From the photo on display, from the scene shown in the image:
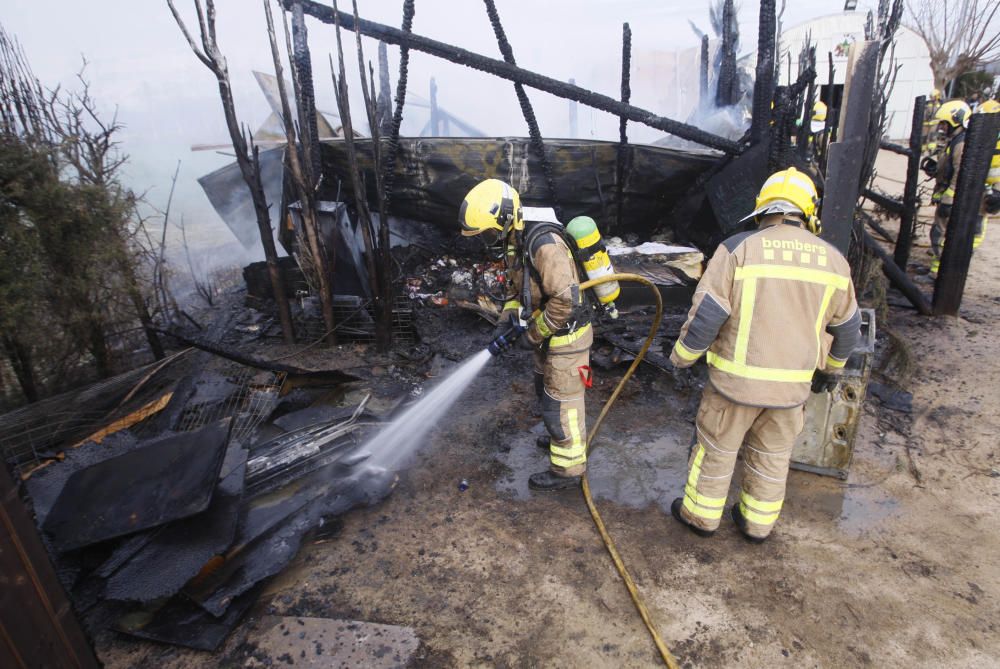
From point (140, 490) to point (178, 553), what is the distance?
0.46 metres

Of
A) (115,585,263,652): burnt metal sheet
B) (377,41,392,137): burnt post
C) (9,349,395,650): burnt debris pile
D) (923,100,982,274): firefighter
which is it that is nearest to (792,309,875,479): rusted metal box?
(9,349,395,650): burnt debris pile

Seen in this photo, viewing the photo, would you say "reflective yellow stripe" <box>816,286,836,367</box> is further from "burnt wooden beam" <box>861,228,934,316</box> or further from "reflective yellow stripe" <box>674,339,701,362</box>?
"burnt wooden beam" <box>861,228,934,316</box>

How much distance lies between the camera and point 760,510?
297 centimetres

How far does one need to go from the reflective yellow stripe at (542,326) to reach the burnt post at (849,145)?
2.33m

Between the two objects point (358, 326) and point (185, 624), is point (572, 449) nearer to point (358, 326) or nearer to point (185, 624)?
point (185, 624)

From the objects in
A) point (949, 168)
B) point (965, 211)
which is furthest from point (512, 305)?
point (949, 168)

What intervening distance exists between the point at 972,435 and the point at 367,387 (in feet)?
16.5

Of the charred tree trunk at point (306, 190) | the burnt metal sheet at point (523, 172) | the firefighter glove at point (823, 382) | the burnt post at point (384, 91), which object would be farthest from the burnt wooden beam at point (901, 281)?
the burnt post at point (384, 91)

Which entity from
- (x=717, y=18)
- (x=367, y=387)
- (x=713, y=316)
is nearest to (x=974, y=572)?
(x=713, y=316)

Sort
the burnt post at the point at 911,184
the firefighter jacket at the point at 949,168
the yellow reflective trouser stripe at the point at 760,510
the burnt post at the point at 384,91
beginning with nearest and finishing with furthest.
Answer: the yellow reflective trouser stripe at the point at 760,510, the burnt post at the point at 911,184, the firefighter jacket at the point at 949,168, the burnt post at the point at 384,91

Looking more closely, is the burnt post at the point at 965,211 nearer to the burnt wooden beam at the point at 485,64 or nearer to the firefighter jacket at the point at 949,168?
the firefighter jacket at the point at 949,168

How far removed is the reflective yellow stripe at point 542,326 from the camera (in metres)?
3.35

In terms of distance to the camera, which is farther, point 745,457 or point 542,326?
point 542,326

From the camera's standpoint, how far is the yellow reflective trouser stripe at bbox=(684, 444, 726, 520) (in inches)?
119
